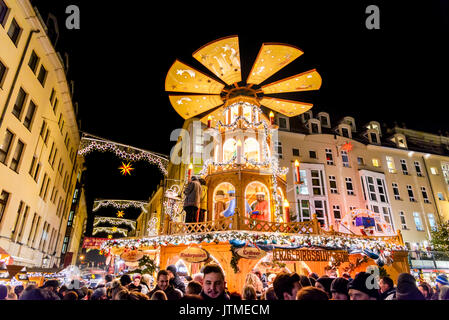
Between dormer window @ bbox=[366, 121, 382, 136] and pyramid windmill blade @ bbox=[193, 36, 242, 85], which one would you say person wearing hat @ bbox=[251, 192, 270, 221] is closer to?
pyramid windmill blade @ bbox=[193, 36, 242, 85]

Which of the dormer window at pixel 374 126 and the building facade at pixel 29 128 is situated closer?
the building facade at pixel 29 128

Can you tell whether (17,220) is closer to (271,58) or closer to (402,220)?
(271,58)

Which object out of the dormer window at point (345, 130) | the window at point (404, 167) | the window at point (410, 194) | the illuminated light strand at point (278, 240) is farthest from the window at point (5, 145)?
the window at point (404, 167)

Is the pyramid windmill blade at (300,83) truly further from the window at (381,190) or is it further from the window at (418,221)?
the window at (418,221)

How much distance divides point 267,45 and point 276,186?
887 centimetres

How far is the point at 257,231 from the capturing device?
12.1 m

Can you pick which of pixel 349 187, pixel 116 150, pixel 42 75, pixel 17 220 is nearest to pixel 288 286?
pixel 116 150

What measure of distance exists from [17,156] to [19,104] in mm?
2863

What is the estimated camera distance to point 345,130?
104 feet

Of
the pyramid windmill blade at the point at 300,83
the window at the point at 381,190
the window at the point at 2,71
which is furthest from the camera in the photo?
the window at the point at 381,190

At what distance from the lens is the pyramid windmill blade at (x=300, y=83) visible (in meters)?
17.6

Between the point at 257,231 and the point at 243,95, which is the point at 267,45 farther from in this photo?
the point at 257,231

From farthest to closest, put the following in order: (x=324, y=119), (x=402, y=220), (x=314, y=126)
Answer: (x=324, y=119) < (x=314, y=126) < (x=402, y=220)

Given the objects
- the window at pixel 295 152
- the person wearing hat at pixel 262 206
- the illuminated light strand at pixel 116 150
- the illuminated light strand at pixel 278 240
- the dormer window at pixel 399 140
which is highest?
the dormer window at pixel 399 140
